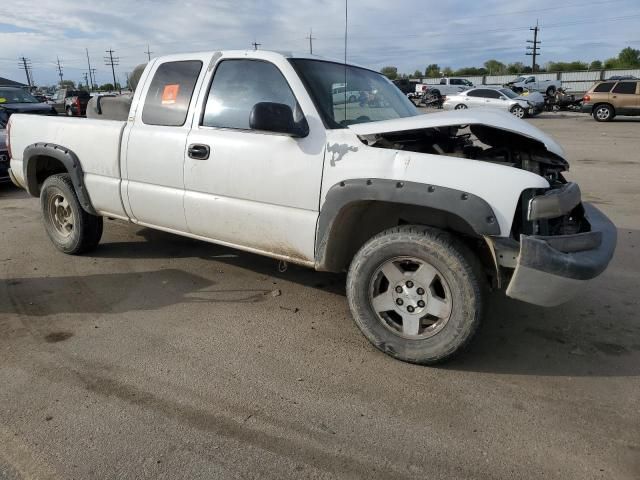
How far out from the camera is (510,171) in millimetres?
2836

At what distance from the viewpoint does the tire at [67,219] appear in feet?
16.6

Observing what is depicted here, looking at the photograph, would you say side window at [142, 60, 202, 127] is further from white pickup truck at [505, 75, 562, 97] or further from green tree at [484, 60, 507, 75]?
green tree at [484, 60, 507, 75]

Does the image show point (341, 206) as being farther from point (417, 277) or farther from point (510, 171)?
point (510, 171)

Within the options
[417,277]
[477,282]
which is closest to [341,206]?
[417,277]

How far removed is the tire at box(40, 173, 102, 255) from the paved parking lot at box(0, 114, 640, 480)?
0.43m

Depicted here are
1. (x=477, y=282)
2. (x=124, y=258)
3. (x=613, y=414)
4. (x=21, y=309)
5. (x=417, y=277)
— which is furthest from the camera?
(x=124, y=258)

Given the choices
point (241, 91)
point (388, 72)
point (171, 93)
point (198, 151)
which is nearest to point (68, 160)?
point (171, 93)

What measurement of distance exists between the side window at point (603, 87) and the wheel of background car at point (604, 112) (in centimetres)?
66

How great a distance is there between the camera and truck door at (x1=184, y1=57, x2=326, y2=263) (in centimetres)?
345

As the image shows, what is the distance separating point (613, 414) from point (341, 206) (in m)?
1.93

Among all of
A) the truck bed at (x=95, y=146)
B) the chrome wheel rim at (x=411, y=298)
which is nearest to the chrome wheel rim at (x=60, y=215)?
the truck bed at (x=95, y=146)

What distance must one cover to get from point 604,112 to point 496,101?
510 cm

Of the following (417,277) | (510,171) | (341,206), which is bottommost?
(417,277)

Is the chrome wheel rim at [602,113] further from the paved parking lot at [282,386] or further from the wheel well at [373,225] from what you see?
the wheel well at [373,225]
